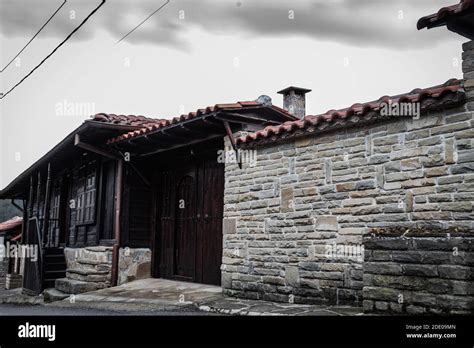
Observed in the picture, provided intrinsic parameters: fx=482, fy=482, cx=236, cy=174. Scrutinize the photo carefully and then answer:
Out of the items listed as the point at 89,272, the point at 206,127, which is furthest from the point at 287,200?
the point at 89,272

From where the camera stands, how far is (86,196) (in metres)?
11.8

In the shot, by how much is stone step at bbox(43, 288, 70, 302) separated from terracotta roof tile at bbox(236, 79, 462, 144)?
5445mm

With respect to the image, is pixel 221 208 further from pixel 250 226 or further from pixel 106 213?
pixel 106 213

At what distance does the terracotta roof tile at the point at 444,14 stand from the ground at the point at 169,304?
318cm

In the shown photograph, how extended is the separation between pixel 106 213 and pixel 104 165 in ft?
3.80

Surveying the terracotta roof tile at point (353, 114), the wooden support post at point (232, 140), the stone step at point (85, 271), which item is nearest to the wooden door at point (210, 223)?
the wooden support post at point (232, 140)

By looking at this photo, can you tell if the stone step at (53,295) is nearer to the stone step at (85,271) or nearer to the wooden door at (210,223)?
the stone step at (85,271)

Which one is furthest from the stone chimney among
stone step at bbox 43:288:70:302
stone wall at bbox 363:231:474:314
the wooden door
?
stone step at bbox 43:288:70:302

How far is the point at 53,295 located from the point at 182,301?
4.33 meters

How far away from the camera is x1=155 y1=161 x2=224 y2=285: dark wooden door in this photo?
8.66 m

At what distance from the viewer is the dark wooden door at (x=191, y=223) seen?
8.66 metres
